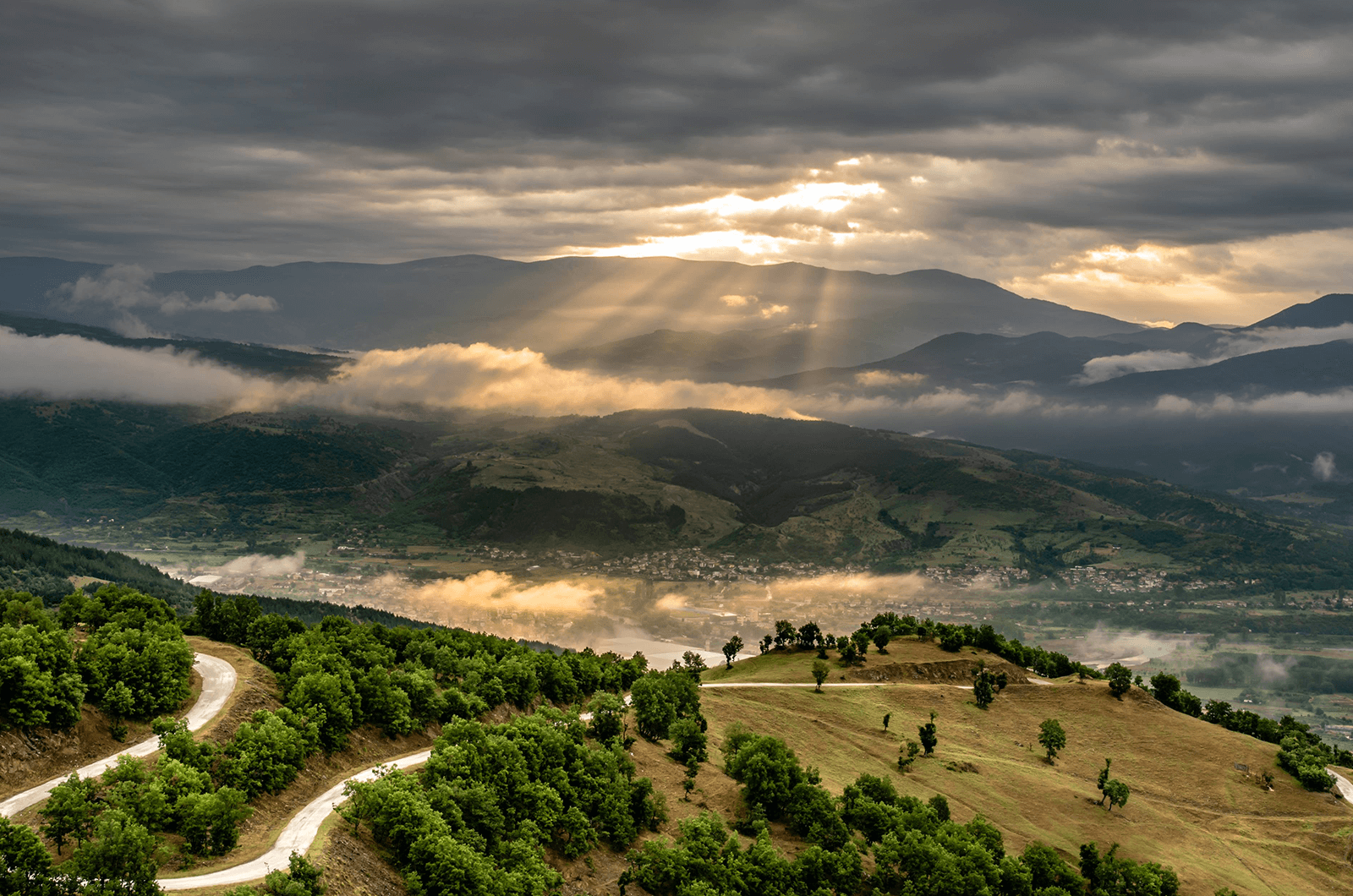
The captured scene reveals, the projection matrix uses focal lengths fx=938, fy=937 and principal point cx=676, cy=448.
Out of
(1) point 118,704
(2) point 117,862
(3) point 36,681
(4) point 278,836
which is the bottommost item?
(4) point 278,836

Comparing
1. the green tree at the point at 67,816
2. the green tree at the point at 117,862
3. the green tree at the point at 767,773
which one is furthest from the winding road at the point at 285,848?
the green tree at the point at 767,773

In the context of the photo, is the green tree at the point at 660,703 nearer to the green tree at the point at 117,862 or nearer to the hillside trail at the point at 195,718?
the hillside trail at the point at 195,718

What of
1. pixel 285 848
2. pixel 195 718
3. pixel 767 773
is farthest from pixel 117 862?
pixel 767 773

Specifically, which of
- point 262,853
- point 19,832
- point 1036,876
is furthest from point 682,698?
point 19,832

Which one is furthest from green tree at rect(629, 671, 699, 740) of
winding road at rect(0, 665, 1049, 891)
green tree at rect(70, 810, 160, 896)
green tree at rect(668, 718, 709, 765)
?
green tree at rect(70, 810, 160, 896)

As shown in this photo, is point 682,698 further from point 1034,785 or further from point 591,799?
point 1034,785

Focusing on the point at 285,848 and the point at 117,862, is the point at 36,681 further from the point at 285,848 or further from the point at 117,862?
the point at 285,848
